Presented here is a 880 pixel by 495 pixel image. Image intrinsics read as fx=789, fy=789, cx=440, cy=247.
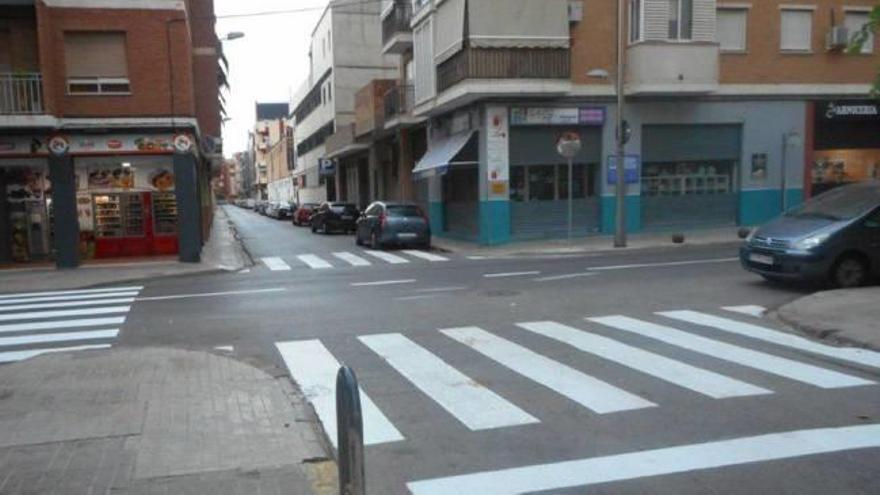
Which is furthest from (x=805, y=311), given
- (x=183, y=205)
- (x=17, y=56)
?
(x=17, y=56)

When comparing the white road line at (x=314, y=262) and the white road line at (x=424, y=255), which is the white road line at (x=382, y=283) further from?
the white road line at (x=424, y=255)

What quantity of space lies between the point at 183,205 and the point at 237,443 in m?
17.0

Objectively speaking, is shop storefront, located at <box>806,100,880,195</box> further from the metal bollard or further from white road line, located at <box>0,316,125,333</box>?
the metal bollard

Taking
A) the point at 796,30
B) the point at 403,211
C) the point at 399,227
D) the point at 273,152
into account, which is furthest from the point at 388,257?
the point at 273,152

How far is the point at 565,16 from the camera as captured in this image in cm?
2344

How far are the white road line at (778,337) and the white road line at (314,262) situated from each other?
1053 cm

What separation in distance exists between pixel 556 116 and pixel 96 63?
1301cm

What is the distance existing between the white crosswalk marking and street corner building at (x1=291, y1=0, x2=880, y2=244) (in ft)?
19.2

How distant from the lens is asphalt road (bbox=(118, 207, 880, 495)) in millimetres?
5133

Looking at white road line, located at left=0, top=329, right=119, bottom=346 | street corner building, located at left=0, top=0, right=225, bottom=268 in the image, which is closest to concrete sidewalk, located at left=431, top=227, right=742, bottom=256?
street corner building, located at left=0, top=0, right=225, bottom=268

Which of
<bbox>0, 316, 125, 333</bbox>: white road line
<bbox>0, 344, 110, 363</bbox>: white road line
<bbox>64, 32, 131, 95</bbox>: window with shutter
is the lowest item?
<bbox>0, 316, 125, 333</bbox>: white road line

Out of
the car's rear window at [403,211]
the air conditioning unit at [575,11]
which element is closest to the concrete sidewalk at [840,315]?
the air conditioning unit at [575,11]

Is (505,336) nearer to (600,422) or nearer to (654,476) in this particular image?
(600,422)

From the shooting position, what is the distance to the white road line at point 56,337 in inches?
405
